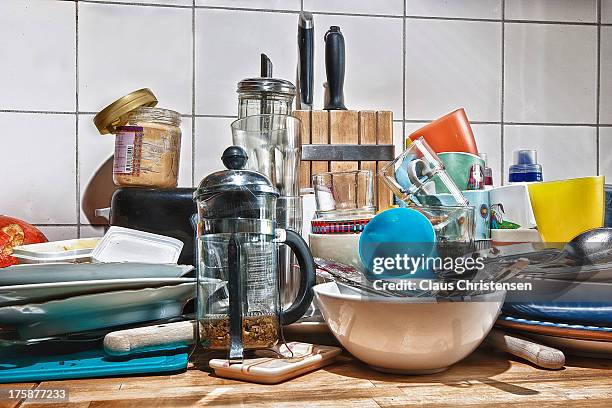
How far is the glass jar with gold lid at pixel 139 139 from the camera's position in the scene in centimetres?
89

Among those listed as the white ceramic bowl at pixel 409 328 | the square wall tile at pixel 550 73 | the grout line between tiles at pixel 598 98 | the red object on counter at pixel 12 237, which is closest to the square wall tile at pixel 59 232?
the red object on counter at pixel 12 237

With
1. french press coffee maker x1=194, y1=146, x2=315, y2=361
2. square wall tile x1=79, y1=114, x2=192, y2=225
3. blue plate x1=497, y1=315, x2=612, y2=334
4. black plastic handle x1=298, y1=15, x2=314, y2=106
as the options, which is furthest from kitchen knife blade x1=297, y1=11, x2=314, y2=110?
blue plate x1=497, y1=315, x2=612, y2=334

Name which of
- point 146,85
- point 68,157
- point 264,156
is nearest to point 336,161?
point 264,156

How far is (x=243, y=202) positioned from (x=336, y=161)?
433 millimetres

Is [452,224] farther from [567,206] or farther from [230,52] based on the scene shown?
[230,52]

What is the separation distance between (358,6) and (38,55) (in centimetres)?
63

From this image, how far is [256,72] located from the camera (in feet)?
3.65

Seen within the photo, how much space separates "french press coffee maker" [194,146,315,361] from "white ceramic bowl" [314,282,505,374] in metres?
0.06

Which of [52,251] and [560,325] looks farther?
[52,251]

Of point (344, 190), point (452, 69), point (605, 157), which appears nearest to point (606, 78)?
point (605, 157)

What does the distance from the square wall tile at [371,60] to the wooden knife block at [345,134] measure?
0.44ft

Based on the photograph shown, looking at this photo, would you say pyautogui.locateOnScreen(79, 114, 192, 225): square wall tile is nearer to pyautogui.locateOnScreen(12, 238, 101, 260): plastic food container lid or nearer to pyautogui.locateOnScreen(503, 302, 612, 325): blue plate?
pyautogui.locateOnScreen(12, 238, 101, 260): plastic food container lid

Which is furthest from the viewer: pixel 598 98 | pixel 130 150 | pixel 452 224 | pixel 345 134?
pixel 598 98

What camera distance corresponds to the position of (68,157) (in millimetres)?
1064
